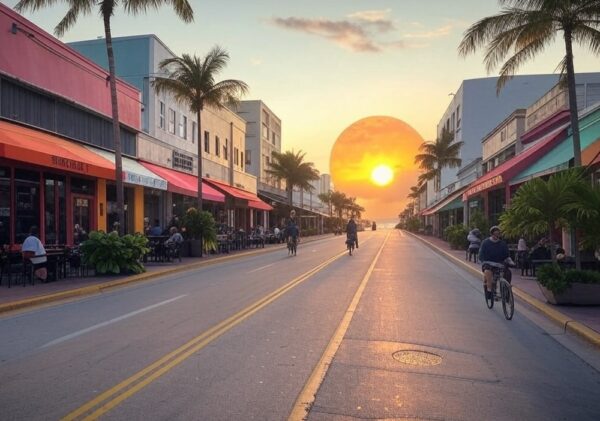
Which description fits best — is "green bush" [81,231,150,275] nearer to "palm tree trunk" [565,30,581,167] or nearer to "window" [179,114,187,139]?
"palm tree trunk" [565,30,581,167]

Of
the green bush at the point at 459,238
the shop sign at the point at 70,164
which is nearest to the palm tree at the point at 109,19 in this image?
the shop sign at the point at 70,164

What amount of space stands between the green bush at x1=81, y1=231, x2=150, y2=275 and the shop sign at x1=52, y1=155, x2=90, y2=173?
2.43 meters

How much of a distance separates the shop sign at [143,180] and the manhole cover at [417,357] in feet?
54.5

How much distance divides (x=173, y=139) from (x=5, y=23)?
651 inches

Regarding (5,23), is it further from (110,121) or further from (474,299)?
(474,299)

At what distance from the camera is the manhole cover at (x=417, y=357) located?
6745 millimetres

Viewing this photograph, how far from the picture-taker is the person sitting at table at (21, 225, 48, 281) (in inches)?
557

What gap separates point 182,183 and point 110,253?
13227 mm

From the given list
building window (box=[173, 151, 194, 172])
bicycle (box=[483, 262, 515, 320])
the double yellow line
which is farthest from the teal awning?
building window (box=[173, 151, 194, 172])

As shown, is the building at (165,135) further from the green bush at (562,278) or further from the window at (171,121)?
the green bush at (562,278)

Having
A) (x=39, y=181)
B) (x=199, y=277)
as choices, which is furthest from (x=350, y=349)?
(x=39, y=181)

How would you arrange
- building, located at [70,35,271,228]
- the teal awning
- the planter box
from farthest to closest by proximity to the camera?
1. building, located at [70,35,271,228]
2. the teal awning
3. the planter box

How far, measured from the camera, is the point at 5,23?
17219 millimetres

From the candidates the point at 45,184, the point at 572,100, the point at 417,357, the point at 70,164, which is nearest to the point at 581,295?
the point at 417,357
